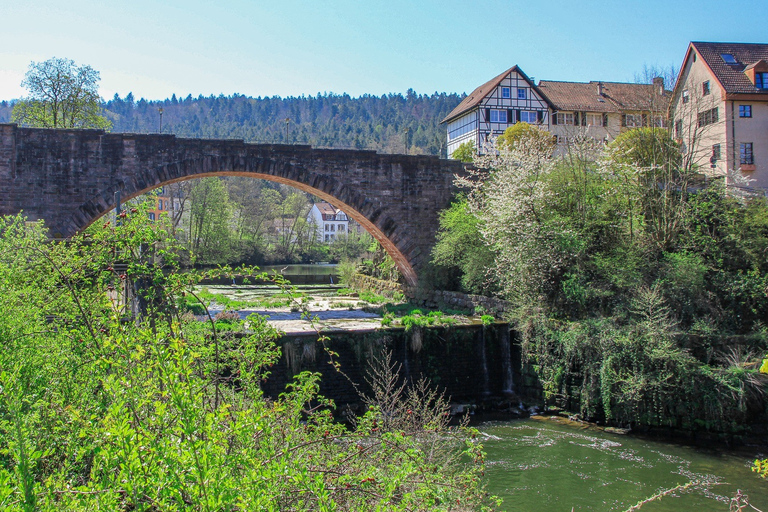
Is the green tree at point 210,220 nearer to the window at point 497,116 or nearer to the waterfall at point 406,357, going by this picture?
the window at point 497,116

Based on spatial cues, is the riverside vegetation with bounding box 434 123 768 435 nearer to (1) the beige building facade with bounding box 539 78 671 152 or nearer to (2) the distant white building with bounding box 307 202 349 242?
(1) the beige building facade with bounding box 539 78 671 152

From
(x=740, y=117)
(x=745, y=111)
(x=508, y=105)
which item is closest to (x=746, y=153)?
(x=740, y=117)

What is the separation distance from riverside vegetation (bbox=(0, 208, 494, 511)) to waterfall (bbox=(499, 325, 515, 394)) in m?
9.42

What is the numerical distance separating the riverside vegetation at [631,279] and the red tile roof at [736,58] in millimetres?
12753

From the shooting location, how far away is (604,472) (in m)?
9.53

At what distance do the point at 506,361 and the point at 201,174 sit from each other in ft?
35.2

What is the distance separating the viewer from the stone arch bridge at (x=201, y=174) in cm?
1642

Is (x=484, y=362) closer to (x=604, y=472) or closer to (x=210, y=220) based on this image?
(x=604, y=472)

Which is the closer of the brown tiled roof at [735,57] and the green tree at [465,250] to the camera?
the green tree at [465,250]

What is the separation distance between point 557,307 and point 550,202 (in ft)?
9.34

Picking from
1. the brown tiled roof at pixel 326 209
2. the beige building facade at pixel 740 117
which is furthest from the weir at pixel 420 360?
the brown tiled roof at pixel 326 209

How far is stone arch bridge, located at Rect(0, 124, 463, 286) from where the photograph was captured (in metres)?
16.4

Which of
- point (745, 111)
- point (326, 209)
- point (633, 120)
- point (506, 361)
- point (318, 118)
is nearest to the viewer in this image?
point (506, 361)

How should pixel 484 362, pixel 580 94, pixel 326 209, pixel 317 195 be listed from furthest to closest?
pixel 326 209 → pixel 580 94 → pixel 317 195 → pixel 484 362
